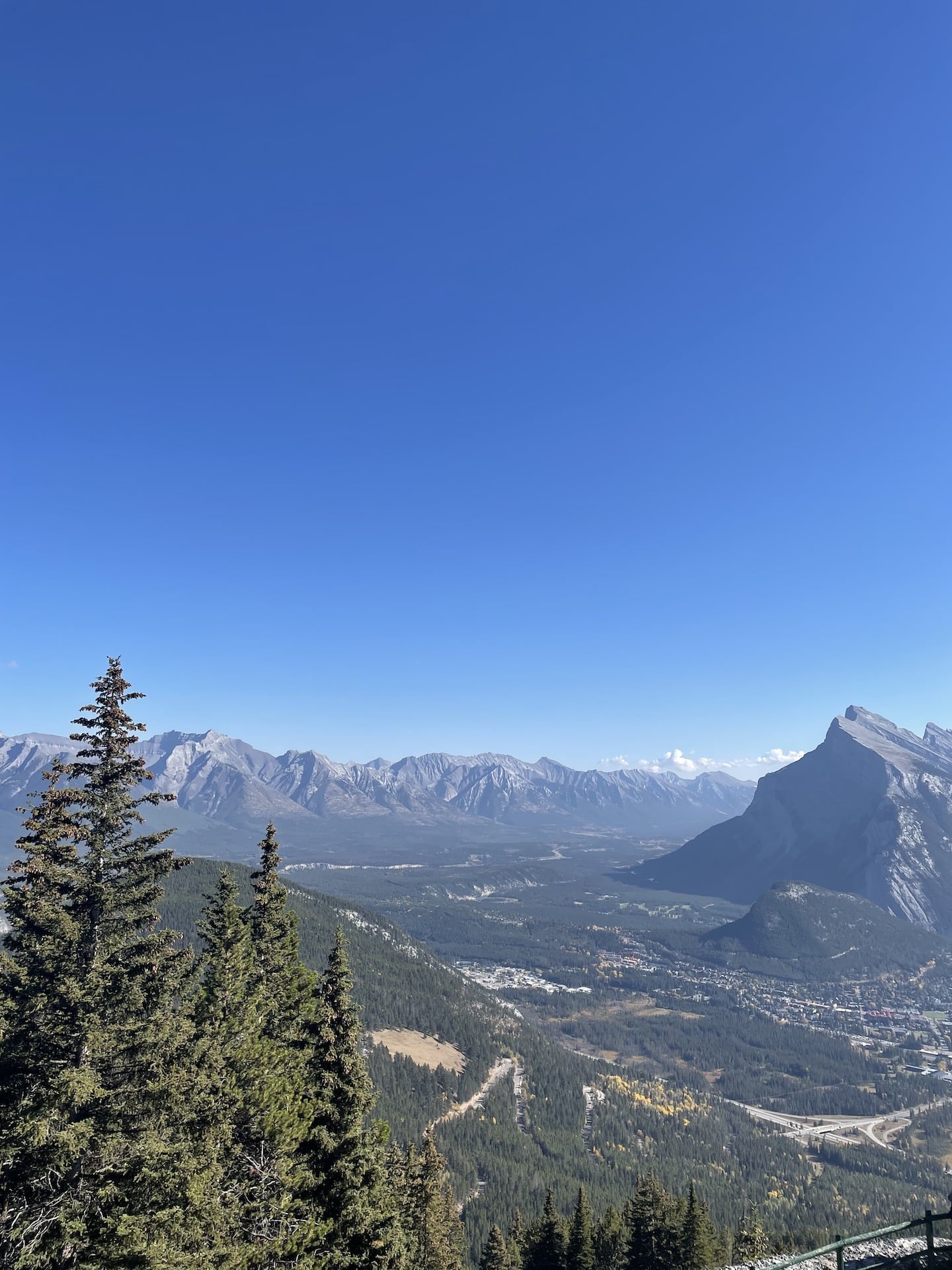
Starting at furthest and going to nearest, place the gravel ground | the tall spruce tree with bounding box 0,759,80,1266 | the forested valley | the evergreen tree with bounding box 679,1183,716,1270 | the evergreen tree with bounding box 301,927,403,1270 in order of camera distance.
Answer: the evergreen tree with bounding box 679,1183,716,1270 < the evergreen tree with bounding box 301,927,403,1270 < the forested valley < the tall spruce tree with bounding box 0,759,80,1266 < the gravel ground

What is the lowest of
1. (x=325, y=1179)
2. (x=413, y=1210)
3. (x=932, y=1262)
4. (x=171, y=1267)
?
(x=413, y=1210)

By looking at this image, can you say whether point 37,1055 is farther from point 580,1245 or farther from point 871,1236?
point 580,1245

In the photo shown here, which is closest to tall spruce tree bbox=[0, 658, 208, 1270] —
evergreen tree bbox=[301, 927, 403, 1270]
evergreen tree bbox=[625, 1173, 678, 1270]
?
evergreen tree bbox=[301, 927, 403, 1270]

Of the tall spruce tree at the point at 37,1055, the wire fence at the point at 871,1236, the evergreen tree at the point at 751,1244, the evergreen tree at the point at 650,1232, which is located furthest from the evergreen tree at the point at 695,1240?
the tall spruce tree at the point at 37,1055

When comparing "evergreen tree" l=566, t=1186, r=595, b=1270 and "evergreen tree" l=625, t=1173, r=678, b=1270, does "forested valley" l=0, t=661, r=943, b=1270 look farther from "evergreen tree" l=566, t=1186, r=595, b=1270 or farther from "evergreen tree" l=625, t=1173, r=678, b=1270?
"evergreen tree" l=566, t=1186, r=595, b=1270

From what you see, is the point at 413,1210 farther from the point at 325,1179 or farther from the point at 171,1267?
the point at 171,1267

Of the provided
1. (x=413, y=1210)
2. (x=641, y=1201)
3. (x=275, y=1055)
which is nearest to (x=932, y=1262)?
(x=275, y=1055)

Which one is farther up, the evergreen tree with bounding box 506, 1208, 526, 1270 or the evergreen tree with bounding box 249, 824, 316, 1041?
the evergreen tree with bounding box 249, 824, 316, 1041
